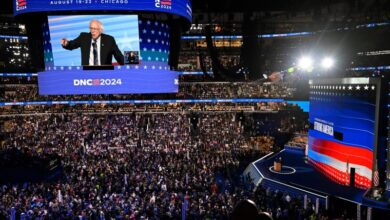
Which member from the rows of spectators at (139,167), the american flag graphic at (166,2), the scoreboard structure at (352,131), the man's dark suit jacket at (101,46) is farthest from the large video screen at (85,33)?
the scoreboard structure at (352,131)

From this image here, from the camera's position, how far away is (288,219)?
13.2 m

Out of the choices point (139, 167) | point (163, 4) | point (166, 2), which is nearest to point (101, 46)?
point (163, 4)

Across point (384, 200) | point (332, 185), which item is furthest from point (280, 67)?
point (384, 200)

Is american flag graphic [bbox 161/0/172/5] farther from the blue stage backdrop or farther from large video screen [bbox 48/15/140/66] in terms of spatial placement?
the blue stage backdrop

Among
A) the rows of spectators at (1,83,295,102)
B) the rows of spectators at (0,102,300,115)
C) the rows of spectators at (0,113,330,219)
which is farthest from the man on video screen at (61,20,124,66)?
the rows of spectators at (0,102,300,115)

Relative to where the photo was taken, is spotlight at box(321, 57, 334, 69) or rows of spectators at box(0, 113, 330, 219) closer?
rows of spectators at box(0, 113, 330, 219)

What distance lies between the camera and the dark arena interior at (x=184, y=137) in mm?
13953

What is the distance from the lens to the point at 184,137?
28359 mm

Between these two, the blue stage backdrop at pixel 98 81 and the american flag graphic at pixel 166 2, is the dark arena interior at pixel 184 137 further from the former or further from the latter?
the american flag graphic at pixel 166 2

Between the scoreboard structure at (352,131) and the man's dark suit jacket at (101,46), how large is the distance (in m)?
11.9

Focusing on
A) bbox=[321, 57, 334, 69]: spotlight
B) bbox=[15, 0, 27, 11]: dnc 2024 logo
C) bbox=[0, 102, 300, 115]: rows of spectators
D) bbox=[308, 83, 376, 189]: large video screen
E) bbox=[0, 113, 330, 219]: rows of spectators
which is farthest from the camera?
bbox=[0, 102, 300, 115]: rows of spectators

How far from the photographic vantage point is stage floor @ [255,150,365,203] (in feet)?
50.8

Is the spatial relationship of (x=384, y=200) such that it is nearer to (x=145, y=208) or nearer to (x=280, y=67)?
(x=145, y=208)

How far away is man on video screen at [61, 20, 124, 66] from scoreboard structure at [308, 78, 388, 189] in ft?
39.6
